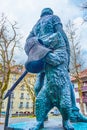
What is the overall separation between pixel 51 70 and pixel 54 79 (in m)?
0.23

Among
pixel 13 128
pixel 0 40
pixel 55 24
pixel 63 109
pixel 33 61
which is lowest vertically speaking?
pixel 13 128

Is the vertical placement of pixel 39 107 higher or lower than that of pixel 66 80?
lower

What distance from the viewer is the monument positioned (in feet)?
14.3

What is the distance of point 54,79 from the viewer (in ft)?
14.4

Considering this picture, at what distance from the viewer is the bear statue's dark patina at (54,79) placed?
14.2ft

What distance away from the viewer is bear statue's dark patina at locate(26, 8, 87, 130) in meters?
4.34

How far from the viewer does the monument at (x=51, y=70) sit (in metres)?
4.35

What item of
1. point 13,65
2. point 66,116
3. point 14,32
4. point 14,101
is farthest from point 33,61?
point 14,101

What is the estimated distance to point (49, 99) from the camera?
4.54 m

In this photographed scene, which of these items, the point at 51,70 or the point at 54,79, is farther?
the point at 51,70

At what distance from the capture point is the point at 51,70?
4535mm

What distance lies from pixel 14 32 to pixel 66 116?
19188mm

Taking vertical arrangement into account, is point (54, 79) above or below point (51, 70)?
below

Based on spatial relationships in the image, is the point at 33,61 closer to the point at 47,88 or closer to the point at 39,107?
the point at 47,88
